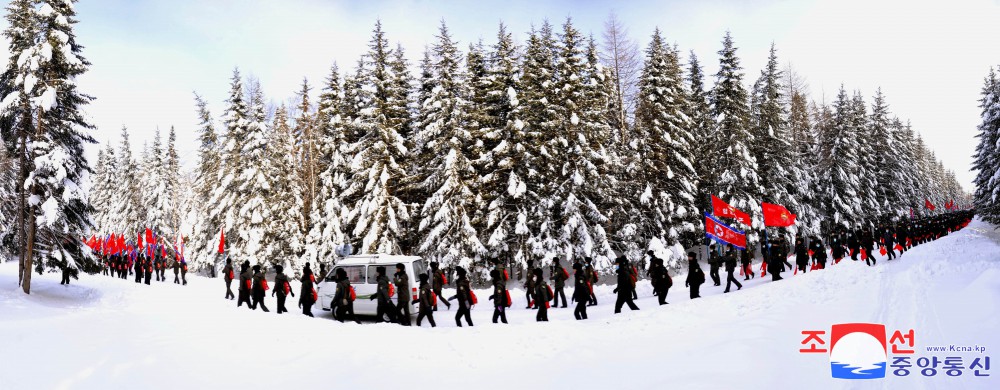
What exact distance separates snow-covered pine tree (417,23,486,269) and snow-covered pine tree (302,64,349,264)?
14.8ft

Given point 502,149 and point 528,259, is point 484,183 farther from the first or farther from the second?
point 528,259

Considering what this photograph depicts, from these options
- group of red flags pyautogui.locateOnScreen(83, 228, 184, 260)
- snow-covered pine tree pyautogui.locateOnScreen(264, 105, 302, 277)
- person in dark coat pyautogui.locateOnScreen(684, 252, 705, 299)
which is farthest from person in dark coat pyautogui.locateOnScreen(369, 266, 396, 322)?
group of red flags pyautogui.locateOnScreen(83, 228, 184, 260)

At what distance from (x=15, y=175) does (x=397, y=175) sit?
46.2ft

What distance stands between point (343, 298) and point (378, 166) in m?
12.5

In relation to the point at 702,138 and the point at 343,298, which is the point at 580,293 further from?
the point at 702,138

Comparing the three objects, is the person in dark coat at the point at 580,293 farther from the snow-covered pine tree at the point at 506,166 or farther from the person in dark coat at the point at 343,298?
the snow-covered pine tree at the point at 506,166

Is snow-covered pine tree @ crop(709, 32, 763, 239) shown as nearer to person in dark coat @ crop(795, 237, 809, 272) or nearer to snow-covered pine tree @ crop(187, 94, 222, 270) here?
person in dark coat @ crop(795, 237, 809, 272)

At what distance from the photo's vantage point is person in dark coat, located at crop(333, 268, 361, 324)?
13.8 meters

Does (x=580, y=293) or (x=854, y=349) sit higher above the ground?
(x=580, y=293)

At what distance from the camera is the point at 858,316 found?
9.86 m

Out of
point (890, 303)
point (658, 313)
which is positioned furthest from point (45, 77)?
point (890, 303)

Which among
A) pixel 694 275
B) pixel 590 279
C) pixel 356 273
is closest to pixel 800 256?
pixel 694 275

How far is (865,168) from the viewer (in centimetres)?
4662

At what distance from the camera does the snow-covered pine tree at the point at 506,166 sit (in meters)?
24.3
